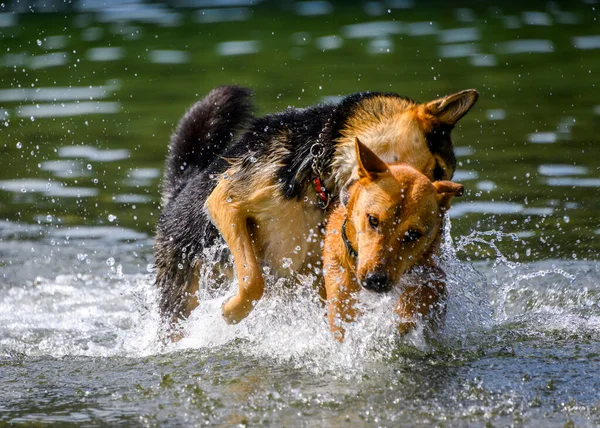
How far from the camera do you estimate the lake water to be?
4938mm

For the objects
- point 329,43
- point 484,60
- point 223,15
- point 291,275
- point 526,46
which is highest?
point 291,275

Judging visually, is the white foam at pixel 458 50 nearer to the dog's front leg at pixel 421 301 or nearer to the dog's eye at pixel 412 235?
the dog's front leg at pixel 421 301

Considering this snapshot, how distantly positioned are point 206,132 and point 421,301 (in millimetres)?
2125

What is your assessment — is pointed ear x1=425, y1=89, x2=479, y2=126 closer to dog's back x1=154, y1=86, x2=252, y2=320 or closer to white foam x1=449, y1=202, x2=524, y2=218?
dog's back x1=154, y1=86, x2=252, y2=320

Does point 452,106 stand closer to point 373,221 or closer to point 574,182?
point 373,221

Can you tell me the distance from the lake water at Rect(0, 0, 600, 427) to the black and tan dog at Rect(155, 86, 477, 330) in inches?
9.2

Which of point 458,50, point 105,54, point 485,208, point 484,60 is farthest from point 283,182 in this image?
point 105,54

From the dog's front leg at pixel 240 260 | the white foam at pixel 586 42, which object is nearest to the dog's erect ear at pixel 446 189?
the dog's front leg at pixel 240 260

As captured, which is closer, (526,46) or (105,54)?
(526,46)

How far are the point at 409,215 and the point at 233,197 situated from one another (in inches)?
54.0

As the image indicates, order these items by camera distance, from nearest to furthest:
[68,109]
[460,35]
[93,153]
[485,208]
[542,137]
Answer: [485,208]
[542,137]
[93,153]
[68,109]
[460,35]

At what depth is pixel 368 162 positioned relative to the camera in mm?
4820

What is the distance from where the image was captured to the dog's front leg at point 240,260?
18.5 ft

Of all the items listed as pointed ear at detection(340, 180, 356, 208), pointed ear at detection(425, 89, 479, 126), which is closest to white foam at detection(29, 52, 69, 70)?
pointed ear at detection(340, 180, 356, 208)
